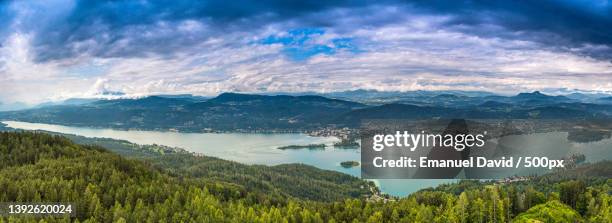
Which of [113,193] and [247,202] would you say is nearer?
[113,193]

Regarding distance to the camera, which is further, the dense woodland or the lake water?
the lake water

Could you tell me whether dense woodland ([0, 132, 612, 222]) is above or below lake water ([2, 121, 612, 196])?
above

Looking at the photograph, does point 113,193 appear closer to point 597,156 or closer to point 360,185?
point 360,185

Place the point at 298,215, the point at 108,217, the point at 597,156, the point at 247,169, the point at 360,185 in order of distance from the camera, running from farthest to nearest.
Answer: the point at 597,156, the point at 247,169, the point at 360,185, the point at 298,215, the point at 108,217

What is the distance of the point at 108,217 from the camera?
1272 inches

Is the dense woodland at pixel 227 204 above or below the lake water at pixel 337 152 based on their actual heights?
above

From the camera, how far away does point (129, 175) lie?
157 ft

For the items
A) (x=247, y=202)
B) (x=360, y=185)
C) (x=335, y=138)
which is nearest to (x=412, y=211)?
(x=247, y=202)

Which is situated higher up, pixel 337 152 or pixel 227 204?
pixel 227 204

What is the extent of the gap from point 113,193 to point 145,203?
3.00 m

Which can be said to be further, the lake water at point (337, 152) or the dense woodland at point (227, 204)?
the lake water at point (337, 152)

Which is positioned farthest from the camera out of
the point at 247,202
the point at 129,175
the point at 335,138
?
the point at 335,138

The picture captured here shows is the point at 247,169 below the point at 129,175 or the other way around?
below

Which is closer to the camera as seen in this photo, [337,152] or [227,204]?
[227,204]
